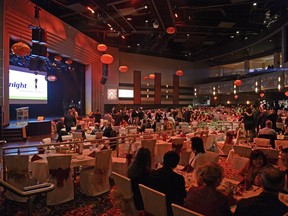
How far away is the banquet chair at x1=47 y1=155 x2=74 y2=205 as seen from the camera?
4699mm

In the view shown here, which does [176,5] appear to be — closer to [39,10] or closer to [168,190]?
[39,10]

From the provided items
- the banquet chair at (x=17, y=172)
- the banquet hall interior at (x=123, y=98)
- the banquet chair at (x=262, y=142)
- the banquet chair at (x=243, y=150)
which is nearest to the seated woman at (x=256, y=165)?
the banquet hall interior at (x=123, y=98)

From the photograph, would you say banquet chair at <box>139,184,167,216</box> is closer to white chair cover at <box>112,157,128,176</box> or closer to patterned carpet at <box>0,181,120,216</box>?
patterned carpet at <box>0,181,120,216</box>

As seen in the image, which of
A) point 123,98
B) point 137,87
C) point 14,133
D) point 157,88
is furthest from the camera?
point 157,88

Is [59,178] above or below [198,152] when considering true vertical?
below

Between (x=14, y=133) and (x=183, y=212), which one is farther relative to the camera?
(x=14, y=133)

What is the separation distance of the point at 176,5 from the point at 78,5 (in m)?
4.60

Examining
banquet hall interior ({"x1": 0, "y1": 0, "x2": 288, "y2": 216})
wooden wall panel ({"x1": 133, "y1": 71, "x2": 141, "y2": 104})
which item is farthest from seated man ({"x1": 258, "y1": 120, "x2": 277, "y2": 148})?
wooden wall panel ({"x1": 133, "y1": 71, "x2": 141, "y2": 104})

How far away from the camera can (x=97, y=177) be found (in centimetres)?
519

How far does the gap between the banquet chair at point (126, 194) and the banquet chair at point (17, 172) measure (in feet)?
6.86

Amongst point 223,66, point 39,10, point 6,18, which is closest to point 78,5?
point 39,10

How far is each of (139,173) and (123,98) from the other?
20.5 m

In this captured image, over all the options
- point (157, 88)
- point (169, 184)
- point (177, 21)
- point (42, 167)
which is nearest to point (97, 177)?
point (42, 167)

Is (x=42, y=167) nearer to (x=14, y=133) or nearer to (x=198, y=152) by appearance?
(x=198, y=152)
